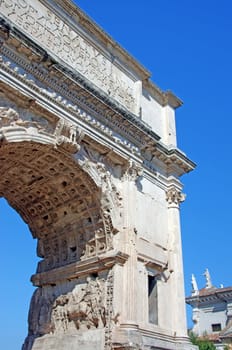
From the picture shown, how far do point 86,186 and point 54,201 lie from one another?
123 cm

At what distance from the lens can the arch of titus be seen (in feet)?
30.2

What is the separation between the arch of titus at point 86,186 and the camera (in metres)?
9.20

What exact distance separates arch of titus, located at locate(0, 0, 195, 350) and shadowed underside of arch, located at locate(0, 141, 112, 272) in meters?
0.03

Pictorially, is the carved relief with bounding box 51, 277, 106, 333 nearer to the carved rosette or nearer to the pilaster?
the pilaster

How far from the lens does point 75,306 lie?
10398mm

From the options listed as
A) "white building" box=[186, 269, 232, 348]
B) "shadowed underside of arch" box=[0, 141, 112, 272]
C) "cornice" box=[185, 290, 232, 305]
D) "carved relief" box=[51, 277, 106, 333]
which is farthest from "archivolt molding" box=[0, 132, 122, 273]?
"cornice" box=[185, 290, 232, 305]

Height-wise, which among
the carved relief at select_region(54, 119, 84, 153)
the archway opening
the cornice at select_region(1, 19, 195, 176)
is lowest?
the archway opening

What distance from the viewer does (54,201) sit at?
11266 mm

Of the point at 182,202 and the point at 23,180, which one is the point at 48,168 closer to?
the point at 23,180

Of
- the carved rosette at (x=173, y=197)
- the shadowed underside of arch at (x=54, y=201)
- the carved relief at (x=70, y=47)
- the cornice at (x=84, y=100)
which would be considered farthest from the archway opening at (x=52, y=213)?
the carved rosette at (x=173, y=197)

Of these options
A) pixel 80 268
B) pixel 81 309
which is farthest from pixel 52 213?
pixel 81 309

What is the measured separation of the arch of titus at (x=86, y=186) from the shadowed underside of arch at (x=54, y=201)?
3cm

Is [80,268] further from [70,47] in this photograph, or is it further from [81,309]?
[70,47]

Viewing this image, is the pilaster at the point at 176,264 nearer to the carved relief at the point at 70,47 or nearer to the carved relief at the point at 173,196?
the carved relief at the point at 173,196
